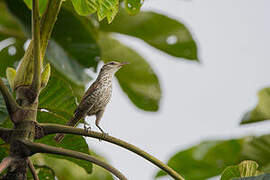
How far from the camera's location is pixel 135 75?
4.43 m

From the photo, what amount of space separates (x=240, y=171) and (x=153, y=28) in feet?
7.95

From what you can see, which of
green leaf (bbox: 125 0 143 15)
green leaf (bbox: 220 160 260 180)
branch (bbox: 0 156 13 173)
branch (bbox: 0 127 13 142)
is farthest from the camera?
green leaf (bbox: 125 0 143 15)

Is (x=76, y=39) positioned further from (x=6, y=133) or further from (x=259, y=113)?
(x=6, y=133)

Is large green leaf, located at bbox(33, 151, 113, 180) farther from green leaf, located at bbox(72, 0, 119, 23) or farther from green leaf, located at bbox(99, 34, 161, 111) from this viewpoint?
green leaf, located at bbox(72, 0, 119, 23)

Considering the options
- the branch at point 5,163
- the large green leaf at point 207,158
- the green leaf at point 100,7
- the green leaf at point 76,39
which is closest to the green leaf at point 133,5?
the green leaf at point 100,7

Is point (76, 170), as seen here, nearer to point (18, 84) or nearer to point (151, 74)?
point (151, 74)

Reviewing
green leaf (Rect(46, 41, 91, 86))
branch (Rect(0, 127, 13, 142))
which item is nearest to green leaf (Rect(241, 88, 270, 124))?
green leaf (Rect(46, 41, 91, 86))

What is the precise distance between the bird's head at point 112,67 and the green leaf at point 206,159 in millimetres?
851

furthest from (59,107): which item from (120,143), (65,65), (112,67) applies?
(112,67)

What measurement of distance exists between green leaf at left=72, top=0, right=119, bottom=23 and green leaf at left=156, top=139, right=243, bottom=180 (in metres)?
2.07

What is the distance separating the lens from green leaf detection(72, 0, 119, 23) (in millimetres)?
2182

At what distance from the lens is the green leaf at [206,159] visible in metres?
3.99

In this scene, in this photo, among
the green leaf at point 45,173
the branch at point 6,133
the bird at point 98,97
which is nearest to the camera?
the branch at point 6,133

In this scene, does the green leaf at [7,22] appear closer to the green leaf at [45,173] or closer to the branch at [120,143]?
the green leaf at [45,173]
